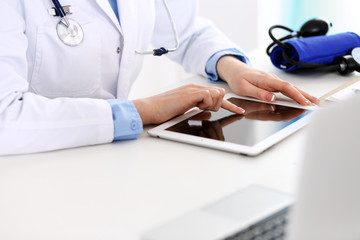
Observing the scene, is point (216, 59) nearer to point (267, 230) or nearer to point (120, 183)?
point (120, 183)

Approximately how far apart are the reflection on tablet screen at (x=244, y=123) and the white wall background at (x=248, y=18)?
177 centimetres

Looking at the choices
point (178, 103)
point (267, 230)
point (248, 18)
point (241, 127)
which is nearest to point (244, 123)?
point (241, 127)

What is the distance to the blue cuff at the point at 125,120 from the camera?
3.57ft

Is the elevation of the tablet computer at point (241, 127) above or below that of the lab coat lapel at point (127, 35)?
→ below

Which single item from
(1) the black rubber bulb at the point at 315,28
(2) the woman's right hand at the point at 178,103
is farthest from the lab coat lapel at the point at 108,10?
(1) the black rubber bulb at the point at 315,28

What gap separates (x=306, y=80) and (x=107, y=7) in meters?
0.58

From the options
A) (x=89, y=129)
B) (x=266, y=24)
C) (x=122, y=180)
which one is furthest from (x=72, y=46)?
(x=266, y=24)

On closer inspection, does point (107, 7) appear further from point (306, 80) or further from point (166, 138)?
point (306, 80)

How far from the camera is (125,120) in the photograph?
110 centimetres

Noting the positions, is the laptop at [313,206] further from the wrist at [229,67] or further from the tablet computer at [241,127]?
the wrist at [229,67]

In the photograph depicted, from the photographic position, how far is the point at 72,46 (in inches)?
49.7

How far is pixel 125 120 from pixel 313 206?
594 mm

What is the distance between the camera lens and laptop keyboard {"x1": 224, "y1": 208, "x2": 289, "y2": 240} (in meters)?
0.70

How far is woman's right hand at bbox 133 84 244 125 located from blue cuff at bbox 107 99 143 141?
0.03 meters
